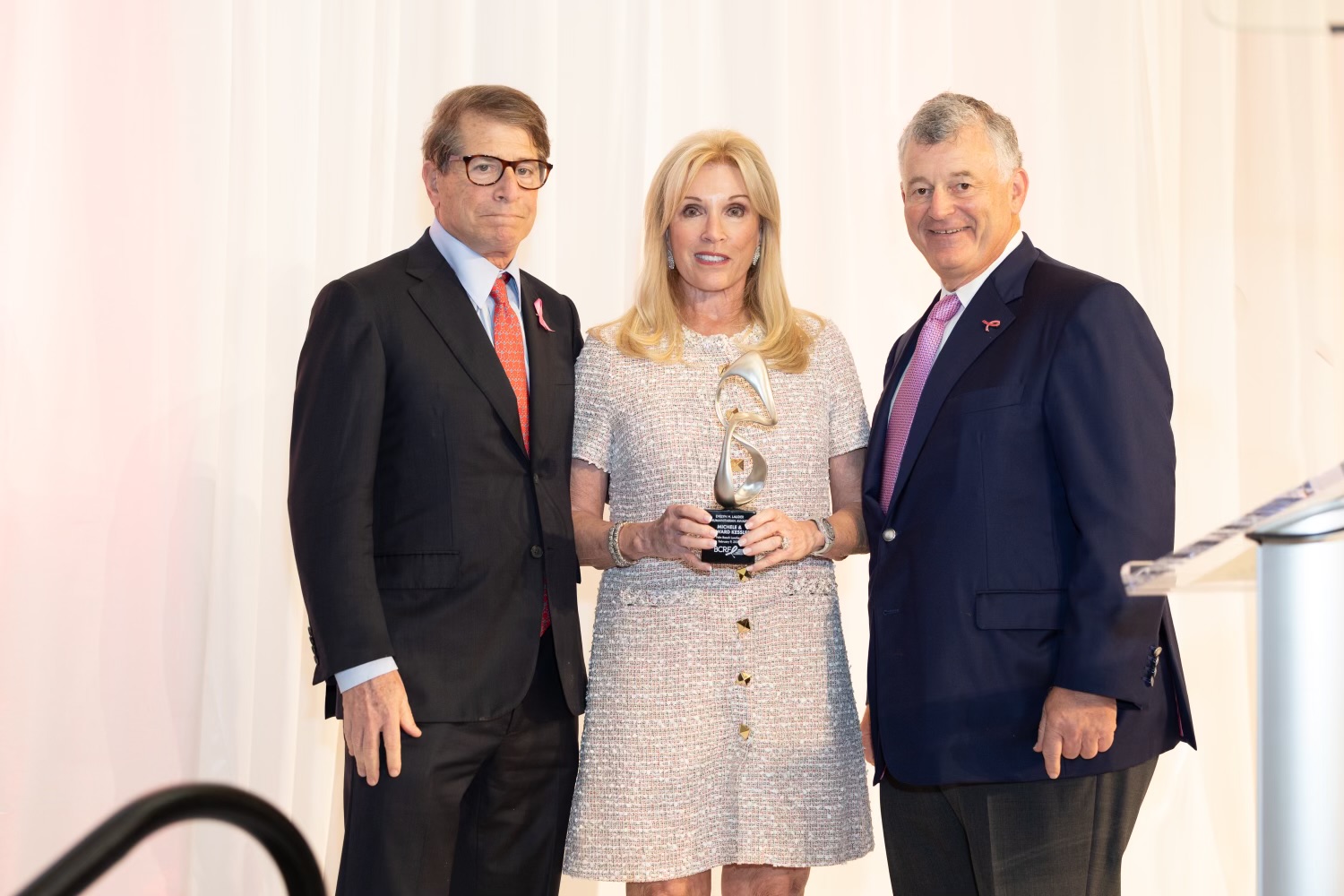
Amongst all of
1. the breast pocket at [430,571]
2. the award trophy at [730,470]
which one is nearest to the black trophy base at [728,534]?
the award trophy at [730,470]

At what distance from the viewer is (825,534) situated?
2.30 m

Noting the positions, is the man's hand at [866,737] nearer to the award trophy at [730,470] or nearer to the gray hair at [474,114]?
the award trophy at [730,470]

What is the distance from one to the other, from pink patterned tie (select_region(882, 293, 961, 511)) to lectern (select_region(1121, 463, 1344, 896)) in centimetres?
129

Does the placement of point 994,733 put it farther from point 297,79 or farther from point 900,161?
point 297,79

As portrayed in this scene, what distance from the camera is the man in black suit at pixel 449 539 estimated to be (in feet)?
7.02

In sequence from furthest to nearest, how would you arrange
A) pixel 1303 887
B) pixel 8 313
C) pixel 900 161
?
pixel 8 313
pixel 900 161
pixel 1303 887

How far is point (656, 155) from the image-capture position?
11.2 ft

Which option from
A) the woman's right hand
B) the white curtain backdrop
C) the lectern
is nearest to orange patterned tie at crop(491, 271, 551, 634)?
the woman's right hand

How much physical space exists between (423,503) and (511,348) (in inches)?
14.1

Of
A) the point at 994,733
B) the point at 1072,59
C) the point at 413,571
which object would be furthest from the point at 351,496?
the point at 1072,59

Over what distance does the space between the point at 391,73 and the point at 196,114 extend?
51 centimetres

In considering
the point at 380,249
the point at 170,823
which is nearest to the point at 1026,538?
the point at 170,823

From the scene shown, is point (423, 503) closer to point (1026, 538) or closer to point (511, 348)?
point (511, 348)

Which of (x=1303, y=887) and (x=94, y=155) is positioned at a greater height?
(x=94, y=155)
